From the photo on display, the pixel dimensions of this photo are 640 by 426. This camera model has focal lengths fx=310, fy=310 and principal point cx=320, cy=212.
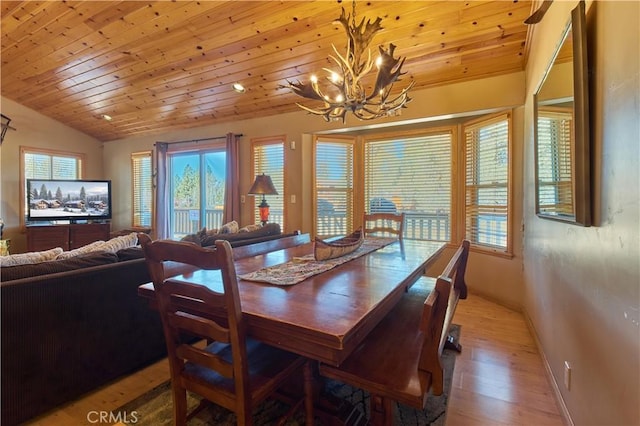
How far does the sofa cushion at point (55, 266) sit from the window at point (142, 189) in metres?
4.82

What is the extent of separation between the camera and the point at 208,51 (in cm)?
363

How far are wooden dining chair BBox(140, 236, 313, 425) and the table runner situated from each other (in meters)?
0.32

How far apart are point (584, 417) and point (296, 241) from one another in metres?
2.31

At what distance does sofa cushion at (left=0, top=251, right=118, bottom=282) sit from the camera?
1.60 meters

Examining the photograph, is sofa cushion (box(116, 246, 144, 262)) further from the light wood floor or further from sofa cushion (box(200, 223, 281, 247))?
the light wood floor

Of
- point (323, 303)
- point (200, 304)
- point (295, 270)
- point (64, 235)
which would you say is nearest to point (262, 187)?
point (295, 270)

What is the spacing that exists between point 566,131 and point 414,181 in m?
2.76

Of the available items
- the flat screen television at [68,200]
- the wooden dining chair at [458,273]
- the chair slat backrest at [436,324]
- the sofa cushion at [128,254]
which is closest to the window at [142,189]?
the flat screen television at [68,200]

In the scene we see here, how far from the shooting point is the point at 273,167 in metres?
4.95

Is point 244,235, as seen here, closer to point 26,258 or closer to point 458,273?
point 26,258

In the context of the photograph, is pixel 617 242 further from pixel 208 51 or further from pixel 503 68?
pixel 208 51

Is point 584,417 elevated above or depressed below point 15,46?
below

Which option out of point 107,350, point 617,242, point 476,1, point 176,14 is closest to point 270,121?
point 176,14

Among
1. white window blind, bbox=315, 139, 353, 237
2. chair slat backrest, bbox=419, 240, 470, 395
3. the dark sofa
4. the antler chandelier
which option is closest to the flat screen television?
white window blind, bbox=315, 139, 353, 237
